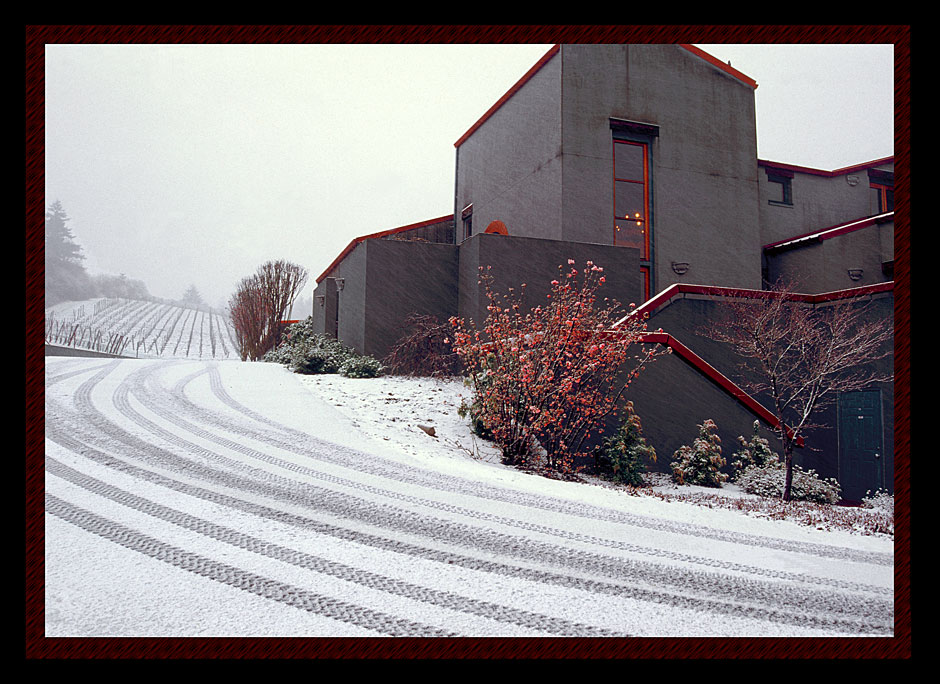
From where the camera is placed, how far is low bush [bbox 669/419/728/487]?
691 cm

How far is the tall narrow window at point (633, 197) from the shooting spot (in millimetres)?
11227

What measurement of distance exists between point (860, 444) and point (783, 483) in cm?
151

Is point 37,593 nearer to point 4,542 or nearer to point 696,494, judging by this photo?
point 4,542

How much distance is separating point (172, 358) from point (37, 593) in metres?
11.0

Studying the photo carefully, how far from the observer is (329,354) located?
410 inches

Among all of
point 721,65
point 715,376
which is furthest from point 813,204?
point 715,376

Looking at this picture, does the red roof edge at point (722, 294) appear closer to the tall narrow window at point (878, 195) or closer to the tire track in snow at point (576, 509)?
the tire track in snow at point (576, 509)

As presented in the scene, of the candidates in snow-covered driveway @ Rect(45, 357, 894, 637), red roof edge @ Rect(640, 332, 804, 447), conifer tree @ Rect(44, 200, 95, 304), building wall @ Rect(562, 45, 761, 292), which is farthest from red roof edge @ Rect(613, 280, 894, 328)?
conifer tree @ Rect(44, 200, 95, 304)

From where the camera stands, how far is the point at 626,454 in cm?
664

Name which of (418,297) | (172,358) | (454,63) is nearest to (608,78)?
(418,297)

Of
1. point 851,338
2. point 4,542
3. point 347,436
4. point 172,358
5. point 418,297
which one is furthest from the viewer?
point 172,358

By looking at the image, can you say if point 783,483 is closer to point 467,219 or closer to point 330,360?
point 330,360

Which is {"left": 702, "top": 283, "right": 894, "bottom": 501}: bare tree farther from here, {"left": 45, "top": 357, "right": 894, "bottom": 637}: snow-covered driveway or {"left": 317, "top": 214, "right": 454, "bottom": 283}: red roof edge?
{"left": 317, "top": 214, "right": 454, "bottom": 283}: red roof edge
